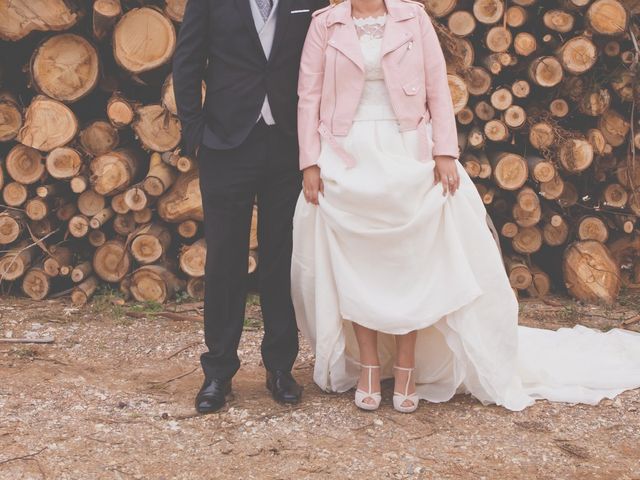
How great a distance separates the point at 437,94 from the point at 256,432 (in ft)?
4.90

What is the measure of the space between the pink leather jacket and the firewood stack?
1353 millimetres

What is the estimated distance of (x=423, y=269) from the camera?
3316 millimetres

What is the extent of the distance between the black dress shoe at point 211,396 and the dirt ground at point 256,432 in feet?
0.15

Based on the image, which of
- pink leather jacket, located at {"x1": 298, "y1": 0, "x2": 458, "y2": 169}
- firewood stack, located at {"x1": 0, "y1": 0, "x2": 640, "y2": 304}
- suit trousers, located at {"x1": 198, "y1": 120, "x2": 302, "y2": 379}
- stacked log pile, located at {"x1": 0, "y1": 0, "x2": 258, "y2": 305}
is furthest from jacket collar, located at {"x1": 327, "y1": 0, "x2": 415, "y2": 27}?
stacked log pile, located at {"x1": 0, "y1": 0, "x2": 258, "y2": 305}

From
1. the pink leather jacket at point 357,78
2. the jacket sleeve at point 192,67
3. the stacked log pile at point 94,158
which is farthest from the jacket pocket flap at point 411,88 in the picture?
the stacked log pile at point 94,158

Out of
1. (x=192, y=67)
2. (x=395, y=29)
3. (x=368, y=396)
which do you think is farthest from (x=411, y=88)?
(x=368, y=396)

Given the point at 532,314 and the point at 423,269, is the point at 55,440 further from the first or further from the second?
the point at 532,314

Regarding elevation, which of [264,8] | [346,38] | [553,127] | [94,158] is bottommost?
[94,158]

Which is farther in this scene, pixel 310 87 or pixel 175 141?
pixel 175 141

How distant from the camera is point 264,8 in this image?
3.17 metres

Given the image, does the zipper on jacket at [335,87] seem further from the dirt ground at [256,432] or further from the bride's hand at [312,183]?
the dirt ground at [256,432]

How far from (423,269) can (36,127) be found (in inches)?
98.8

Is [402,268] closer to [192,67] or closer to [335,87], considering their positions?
[335,87]

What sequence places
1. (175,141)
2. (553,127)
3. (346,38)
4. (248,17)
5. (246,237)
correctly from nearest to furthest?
1. (248,17)
2. (346,38)
3. (246,237)
4. (175,141)
5. (553,127)
